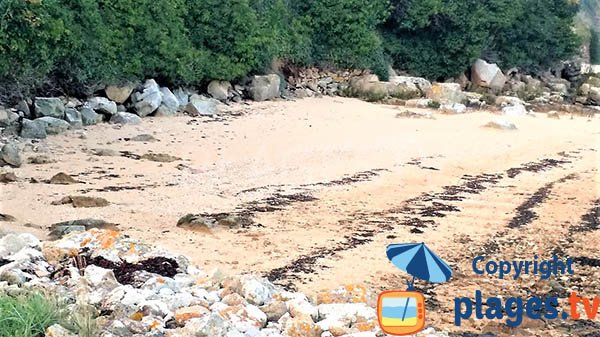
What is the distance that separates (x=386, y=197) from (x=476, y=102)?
518 inches

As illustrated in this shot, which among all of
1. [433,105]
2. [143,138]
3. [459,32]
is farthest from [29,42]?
Answer: [459,32]

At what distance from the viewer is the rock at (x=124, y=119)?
43.0ft

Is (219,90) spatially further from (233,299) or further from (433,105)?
(233,299)

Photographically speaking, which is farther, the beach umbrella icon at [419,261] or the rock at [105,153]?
the rock at [105,153]

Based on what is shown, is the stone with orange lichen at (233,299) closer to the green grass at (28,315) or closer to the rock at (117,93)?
the green grass at (28,315)

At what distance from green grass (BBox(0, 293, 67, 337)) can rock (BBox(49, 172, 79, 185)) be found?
4.80 meters

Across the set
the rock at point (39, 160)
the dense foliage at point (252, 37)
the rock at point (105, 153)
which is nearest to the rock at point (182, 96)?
the dense foliage at point (252, 37)

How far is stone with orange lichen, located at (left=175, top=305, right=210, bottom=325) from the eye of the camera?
12.3 ft

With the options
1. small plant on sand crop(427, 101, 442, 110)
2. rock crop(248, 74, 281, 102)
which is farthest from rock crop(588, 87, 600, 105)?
rock crop(248, 74, 281, 102)

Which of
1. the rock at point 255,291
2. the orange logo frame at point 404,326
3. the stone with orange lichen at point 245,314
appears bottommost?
the rock at point 255,291

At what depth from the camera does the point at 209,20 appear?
17422 mm

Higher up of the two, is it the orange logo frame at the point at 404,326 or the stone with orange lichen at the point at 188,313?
the orange logo frame at the point at 404,326

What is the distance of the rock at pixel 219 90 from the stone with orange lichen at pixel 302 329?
523 inches

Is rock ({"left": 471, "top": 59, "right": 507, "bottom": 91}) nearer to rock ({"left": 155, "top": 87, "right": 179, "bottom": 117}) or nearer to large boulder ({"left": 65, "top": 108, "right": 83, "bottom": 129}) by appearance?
rock ({"left": 155, "top": 87, "right": 179, "bottom": 117})
